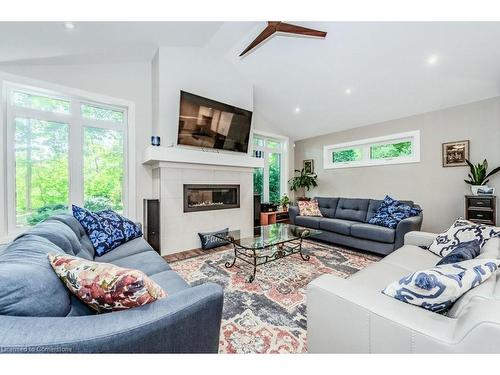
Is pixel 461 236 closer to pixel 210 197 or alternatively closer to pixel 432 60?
pixel 432 60

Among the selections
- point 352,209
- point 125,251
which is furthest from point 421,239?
point 125,251

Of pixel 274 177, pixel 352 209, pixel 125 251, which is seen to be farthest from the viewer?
pixel 274 177

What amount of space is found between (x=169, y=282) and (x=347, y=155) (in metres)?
4.75

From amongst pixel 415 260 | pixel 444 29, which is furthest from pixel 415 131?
pixel 415 260

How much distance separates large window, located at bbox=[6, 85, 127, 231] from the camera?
284 centimetres

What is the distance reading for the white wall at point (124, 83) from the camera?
299 centimetres

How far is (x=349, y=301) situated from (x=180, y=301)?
73cm

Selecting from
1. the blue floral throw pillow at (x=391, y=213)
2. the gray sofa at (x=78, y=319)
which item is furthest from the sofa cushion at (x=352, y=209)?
the gray sofa at (x=78, y=319)

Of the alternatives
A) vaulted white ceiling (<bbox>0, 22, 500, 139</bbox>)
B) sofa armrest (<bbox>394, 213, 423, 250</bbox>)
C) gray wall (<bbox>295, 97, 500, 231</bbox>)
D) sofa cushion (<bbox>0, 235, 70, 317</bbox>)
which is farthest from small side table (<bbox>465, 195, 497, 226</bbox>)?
sofa cushion (<bbox>0, 235, 70, 317</bbox>)

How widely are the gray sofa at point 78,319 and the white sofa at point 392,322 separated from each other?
0.53m

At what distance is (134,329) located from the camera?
704 millimetres

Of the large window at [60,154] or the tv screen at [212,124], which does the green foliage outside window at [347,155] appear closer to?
the tv screen at [212,124]

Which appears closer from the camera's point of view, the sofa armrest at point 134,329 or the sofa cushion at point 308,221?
the sofa armrest at point 134,329

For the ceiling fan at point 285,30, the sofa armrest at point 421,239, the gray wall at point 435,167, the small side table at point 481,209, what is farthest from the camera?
the gray wall at point 435,167
